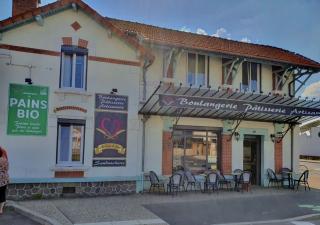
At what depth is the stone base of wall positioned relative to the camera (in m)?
11.4

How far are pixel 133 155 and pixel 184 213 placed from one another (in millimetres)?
3537

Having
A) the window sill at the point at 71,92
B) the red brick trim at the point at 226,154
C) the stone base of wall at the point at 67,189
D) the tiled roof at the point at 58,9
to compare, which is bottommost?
the stone base of wall at the point at 67,189

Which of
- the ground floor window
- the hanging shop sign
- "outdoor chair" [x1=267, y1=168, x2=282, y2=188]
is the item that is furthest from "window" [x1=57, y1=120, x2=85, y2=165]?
"outdoor chair" [x1=267, y1=168, x2=282, y2=188]

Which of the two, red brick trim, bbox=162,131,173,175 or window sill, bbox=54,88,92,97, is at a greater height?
window sill, bbox=54,88,92,97

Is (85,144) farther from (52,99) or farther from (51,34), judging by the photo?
(51,34)

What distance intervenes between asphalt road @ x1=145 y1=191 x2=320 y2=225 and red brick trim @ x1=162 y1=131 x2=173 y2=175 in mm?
2374

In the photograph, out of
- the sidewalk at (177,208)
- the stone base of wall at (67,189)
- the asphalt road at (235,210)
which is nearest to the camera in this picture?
the sidewalk at (177,208)

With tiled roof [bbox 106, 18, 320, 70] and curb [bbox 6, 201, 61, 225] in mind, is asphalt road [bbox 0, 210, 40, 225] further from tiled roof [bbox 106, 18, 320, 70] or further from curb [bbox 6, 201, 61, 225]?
tiled roof [bbox 106, 18, 320, 70]

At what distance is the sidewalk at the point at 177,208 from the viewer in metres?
9.35

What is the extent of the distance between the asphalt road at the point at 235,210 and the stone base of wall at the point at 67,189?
203 cm

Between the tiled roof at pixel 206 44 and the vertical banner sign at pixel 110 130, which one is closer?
the vertical banner sign at pixel 110 130

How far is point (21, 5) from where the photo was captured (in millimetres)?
13703

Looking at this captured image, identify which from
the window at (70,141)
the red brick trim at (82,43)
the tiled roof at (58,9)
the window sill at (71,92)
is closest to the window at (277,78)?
the tiled roof at (58,9)

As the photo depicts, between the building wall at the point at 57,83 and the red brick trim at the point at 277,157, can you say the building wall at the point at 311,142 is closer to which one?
the red brick trim at the point at 277,157
